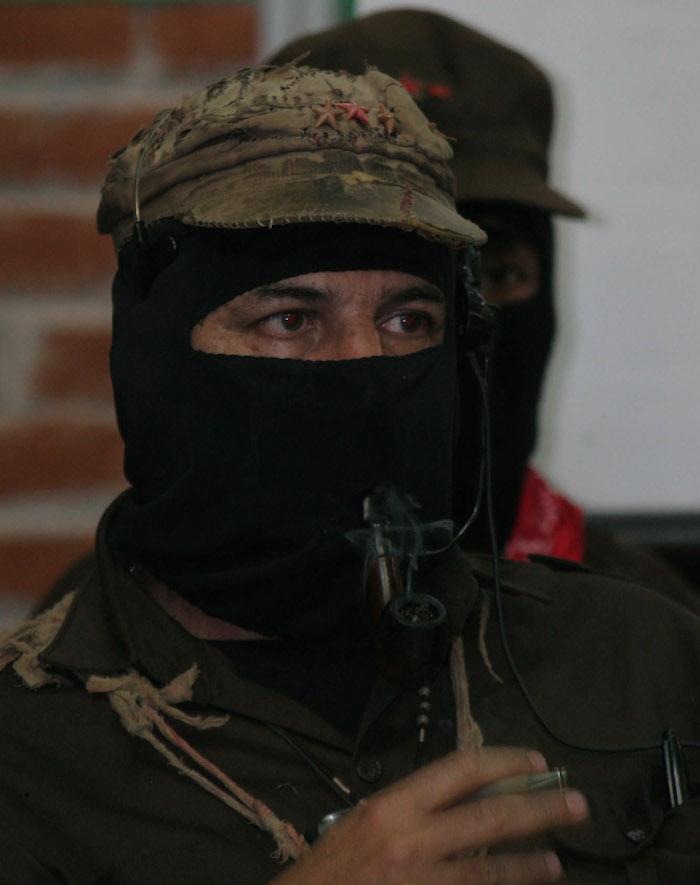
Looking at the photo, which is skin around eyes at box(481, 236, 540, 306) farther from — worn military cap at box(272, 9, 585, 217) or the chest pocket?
the chest pocket

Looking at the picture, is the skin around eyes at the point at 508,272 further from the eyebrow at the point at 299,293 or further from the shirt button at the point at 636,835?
the shirt button at the point at 636,835

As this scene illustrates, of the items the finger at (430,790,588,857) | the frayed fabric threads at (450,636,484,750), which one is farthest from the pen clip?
the finger at (430,790,588,857)

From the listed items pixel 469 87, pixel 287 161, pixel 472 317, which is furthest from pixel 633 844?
pixel 469 87

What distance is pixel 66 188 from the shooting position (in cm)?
201

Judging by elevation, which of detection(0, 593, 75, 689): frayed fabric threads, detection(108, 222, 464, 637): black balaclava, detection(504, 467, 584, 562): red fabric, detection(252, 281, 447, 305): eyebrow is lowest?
detection(504, 467, 584, 562): red fabric

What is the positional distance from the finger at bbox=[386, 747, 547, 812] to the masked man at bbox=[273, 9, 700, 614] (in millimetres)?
987

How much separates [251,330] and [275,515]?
0.23 m

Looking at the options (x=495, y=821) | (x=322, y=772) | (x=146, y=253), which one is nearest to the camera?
(x=495, y=821)

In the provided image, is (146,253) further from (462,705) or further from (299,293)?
(462,705)

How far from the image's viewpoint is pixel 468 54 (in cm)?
214

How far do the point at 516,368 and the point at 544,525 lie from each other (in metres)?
0.29

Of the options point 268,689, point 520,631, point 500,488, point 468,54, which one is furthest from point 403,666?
point 468,54

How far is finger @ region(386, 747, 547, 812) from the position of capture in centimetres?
107

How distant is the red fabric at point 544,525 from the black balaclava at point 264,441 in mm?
781
